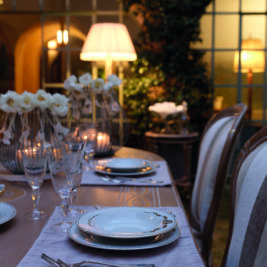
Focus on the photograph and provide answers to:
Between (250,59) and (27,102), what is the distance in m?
3.66

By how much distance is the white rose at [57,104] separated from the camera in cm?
124

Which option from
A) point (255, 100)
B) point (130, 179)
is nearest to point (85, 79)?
point (130, 179)

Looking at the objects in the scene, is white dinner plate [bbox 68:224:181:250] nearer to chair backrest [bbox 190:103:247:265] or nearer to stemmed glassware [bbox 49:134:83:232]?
stemmed glassware [bbox 49:134:83:232]

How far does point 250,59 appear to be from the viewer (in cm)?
443

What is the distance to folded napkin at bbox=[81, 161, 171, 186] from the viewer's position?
4.00ft

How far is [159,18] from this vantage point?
14.0ft

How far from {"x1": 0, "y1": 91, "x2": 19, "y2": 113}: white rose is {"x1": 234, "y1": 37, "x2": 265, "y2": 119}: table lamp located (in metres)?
3.58

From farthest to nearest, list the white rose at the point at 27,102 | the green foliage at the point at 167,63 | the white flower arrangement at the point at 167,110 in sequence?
the green foliage at the point at 167,63
the white flower arrangement at the point at 167,110
the white rose at the point at 27,102

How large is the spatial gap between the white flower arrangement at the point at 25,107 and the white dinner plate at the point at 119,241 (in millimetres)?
576

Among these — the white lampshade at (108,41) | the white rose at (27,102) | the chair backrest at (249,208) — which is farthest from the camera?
the white lampshade at (108,41)

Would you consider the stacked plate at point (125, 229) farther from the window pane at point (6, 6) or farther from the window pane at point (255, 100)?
the window pane at point (6, 6)

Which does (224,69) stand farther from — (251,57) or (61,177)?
(61,177)

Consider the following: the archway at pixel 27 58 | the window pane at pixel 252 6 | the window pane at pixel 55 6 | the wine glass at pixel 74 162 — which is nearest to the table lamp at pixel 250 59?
the window pane at pixel 252 6

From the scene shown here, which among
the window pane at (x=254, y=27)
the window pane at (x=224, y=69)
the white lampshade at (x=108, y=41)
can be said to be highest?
the window pane at (x=254, y=27)
